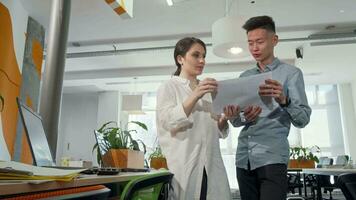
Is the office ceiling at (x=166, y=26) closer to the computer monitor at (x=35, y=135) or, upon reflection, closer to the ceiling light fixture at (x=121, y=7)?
the ceiling light fixture at (x=121, y=7)

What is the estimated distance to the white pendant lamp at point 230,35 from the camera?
3.25 m

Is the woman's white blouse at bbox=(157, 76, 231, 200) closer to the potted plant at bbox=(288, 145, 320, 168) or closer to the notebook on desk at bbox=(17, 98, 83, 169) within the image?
the notebook on desk at bbox=(17, 98, 83, 169)

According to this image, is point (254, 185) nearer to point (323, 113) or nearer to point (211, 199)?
point (211, 199)

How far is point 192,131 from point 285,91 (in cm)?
44

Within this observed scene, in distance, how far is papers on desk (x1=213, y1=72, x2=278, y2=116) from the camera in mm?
1311

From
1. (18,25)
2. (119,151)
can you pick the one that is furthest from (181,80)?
(18,25)

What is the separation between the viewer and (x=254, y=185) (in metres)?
1.31

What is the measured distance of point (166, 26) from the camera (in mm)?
5578

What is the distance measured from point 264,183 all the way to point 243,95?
0.38m

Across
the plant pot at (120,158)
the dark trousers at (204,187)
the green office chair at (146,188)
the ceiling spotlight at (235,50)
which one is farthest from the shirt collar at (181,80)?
the ceiling spotlight at (235,50)

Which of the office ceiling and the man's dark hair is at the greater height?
the office ceiling

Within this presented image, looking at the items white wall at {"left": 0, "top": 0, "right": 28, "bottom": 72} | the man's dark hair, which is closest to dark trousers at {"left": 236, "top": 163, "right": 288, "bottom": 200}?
the man's dark hair

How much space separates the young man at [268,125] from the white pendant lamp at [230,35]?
72.9 inches

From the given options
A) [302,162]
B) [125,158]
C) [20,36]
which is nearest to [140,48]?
[20,36]
